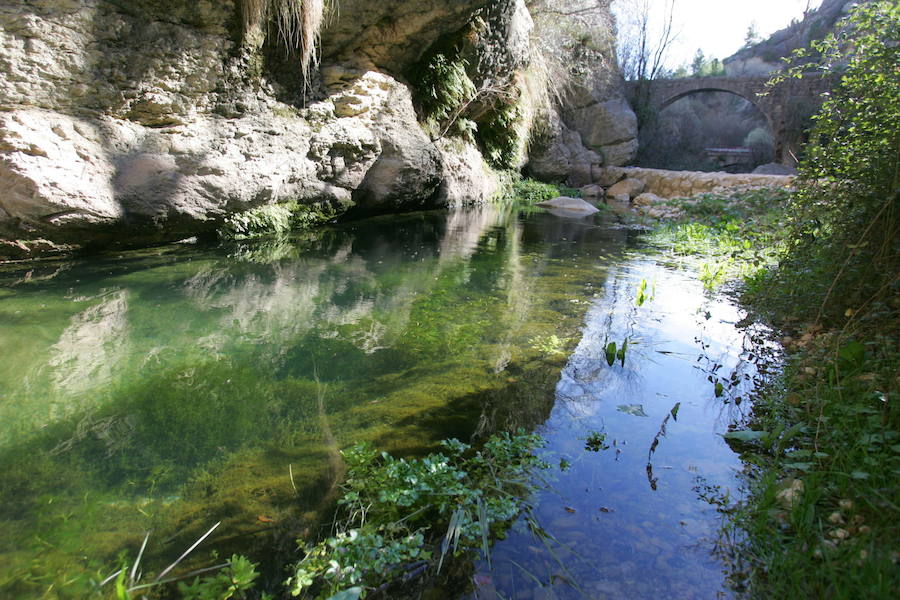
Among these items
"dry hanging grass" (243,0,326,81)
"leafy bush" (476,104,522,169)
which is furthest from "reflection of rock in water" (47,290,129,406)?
"leafy bush" (476,104,522,169)

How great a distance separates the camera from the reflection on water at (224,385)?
1680 mm

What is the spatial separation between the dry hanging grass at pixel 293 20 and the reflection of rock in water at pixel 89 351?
3.86 meters

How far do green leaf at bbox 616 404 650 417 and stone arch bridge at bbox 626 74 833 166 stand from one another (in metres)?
22.4

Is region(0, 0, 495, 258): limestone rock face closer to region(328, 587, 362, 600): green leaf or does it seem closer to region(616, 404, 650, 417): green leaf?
region(328, 587, 362, 600): green leaf

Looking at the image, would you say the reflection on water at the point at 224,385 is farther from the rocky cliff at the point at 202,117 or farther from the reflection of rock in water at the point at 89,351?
the rocky cliff at the point at 202,117

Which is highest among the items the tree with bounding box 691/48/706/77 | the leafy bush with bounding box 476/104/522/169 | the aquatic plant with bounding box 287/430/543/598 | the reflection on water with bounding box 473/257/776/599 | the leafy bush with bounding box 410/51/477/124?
the tree with bounding box 691/48/706/77

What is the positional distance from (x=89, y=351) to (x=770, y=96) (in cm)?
2602

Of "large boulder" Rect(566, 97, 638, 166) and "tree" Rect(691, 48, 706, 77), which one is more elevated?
"tree" Rect(691, 48, 706, 77)

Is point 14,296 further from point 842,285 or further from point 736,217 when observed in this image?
point 736,217

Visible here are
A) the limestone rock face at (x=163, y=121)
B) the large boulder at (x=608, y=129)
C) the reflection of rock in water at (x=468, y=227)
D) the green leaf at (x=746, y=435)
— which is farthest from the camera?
the large boulder at (x=608, y=129)

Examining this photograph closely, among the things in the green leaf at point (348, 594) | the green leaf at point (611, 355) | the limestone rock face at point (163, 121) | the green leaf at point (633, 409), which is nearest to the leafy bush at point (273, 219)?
the limestone rock face at point (163, 121)

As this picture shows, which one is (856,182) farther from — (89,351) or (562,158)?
(562,158)

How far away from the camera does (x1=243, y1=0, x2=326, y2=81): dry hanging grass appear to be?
5798mm

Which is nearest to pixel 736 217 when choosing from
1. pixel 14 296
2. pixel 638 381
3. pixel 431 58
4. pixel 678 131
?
pixel 431 58
